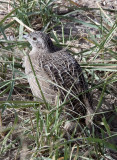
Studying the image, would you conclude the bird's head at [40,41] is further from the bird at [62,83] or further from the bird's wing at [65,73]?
the bird's wing at [65,73]

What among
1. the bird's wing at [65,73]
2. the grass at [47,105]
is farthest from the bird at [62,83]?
the grass at [47,105]

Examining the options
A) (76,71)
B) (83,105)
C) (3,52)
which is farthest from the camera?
(3,52)

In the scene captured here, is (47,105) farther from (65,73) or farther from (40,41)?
(40,41)

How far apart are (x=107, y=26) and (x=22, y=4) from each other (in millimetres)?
1238

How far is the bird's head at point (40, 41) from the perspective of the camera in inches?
192

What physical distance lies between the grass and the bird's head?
0.48ft

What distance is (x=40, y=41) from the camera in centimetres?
493

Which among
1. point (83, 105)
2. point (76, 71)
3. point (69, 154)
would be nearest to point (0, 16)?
point (76, 71)

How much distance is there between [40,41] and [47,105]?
1377 millimetres

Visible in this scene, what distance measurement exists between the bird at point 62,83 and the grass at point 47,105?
135 mm

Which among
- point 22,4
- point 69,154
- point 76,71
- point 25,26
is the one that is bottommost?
point 69,154

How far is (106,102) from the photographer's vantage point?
187 inches

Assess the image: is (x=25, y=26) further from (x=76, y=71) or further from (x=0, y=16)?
(x=76, y=71)

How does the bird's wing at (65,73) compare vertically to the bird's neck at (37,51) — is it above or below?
below
